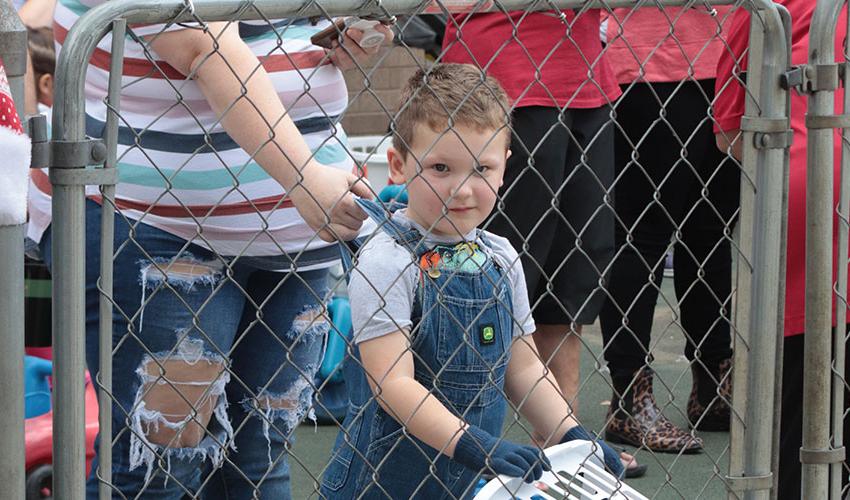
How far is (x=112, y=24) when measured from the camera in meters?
1.82

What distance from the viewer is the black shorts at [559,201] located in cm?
345

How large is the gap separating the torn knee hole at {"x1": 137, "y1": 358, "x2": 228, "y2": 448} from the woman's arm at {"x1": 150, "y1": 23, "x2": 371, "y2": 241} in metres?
0.38

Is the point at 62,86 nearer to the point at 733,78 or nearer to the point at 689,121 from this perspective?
the point at 733,78

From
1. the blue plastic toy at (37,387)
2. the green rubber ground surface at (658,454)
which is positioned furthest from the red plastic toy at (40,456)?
the green rubber ground surface at (658,454)

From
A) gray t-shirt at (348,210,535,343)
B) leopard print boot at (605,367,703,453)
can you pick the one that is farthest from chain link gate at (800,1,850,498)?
leopard print boot at (605,367,703,453)

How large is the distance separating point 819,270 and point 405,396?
0.93 m

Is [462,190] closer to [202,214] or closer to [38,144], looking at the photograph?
[202,214]

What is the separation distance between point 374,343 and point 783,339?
92cm

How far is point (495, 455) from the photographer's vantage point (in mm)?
2203

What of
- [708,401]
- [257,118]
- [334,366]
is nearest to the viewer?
[257,118]

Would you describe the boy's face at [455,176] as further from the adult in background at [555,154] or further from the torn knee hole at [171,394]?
the adult in background at [555,154]

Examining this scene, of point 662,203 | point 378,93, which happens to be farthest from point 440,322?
point 378,93

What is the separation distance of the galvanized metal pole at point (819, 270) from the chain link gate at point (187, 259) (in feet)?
0.25

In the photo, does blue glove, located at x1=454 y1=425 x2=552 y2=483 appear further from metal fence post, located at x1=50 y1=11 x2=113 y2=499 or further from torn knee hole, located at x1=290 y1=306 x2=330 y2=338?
metal fence post, located at x1=50 y1=11 x2=113 y2=499
